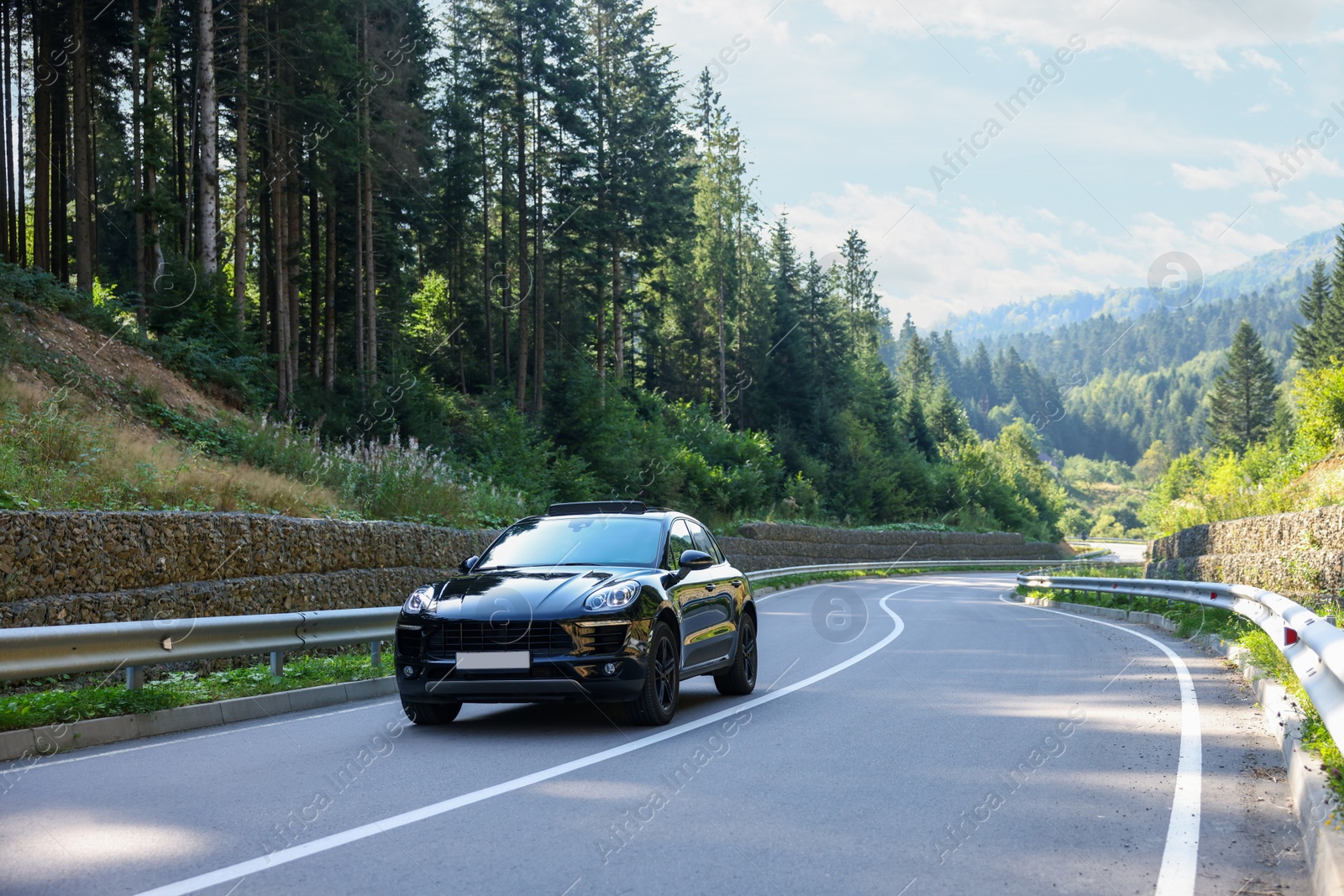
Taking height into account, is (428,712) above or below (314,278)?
below

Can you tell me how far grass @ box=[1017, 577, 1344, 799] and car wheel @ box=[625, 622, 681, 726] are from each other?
428 centimetres

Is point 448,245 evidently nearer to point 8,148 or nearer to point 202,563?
point 8,148

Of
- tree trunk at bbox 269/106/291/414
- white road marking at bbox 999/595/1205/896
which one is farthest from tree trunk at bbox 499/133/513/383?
white road marking at bbox 999/595/1205/896

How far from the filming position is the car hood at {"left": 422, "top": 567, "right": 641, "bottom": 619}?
8.29 m

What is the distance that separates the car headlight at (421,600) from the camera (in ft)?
28.1

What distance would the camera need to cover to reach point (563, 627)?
26.9 ft

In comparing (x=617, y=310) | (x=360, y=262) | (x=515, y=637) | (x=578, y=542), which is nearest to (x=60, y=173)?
(x=360, y=262)

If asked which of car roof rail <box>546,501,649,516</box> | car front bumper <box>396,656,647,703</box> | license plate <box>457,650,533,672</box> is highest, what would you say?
car roof rail <box>546,501,649,516</box>

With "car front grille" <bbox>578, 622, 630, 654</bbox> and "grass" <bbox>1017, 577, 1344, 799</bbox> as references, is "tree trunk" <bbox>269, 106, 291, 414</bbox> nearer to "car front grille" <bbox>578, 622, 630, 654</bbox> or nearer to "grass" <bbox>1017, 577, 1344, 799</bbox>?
"grass" <bbox>1017, 577, 1344, 799</bbox>

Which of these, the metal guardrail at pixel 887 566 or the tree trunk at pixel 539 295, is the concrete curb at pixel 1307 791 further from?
the tree trunk at pixel 539 295

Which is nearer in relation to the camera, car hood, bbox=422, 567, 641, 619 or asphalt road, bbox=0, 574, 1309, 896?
asphalt road, bbox=0, 574, 1309, 896

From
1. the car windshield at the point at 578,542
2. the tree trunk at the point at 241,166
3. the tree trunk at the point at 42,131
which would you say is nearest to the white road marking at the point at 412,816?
the car windshield at the point at 578,542

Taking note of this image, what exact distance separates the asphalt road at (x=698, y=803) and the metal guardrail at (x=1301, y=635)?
0.61m

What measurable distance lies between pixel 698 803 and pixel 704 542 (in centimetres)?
525
